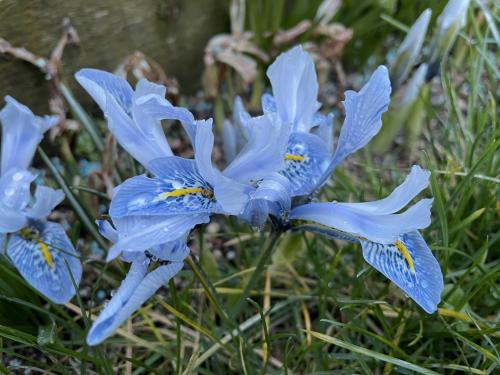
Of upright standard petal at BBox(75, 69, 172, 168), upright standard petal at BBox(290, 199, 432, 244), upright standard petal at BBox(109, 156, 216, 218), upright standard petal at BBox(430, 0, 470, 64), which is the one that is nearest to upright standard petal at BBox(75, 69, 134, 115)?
upright standard petal at BBox(75, 69, 172, 168)

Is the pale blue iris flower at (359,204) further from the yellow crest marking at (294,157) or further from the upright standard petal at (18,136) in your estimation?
the upright standard petal at (18,136)

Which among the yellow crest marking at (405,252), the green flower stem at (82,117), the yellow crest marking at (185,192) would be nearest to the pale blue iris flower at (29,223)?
the green flower stem at (82,117)

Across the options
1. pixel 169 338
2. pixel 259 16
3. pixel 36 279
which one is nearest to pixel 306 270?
pixel 169 338

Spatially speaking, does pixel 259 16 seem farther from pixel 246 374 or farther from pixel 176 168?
pixel 246 374

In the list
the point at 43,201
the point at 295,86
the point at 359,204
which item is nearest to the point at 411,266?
the point at 359,204

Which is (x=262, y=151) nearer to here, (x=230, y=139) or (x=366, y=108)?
(x=366, y=108)

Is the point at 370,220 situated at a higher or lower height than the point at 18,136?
lower

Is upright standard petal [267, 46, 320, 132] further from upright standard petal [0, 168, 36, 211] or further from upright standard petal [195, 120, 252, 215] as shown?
upright standard petal [0, 168, 36, 211]
